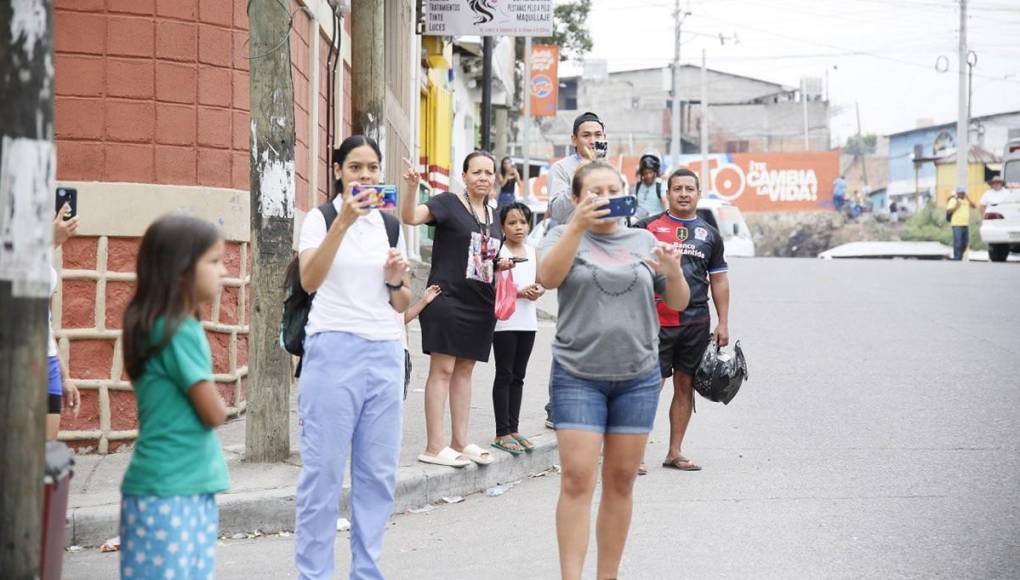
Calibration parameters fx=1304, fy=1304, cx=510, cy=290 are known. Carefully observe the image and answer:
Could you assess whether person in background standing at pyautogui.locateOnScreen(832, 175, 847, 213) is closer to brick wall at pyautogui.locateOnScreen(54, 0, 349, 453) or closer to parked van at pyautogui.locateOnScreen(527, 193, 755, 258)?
parked van at pyautogui.locateOnScreen(527, 193, 755, 258)

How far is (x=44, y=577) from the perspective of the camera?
396 centimetres

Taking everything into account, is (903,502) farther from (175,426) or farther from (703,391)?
(175,426)

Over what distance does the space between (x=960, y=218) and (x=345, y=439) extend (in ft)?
89.6

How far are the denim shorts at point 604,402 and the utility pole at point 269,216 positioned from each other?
302 centimetres

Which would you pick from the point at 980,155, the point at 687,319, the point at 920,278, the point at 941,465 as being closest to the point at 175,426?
the point at 687,319

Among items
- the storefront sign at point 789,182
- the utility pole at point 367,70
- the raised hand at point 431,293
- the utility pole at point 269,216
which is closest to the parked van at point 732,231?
the storefront sign at point 789,182

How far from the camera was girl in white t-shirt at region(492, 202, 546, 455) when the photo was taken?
8539mm

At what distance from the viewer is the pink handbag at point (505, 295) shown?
8.19 metres

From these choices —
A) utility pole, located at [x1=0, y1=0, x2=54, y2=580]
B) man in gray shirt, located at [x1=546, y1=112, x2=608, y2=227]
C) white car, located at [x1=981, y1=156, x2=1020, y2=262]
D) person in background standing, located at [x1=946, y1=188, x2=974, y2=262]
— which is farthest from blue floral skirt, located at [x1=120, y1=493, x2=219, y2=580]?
person in background standing, located at [x1=946, y1=188, x2=974, y2=262]

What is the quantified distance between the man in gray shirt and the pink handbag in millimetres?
486

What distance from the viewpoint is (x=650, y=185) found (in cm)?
1301

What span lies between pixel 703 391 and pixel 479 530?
2.09 metres

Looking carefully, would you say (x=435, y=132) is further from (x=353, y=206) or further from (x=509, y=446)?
(x=353, y=206)

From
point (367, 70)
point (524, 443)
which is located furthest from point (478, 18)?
point (524, 443)
